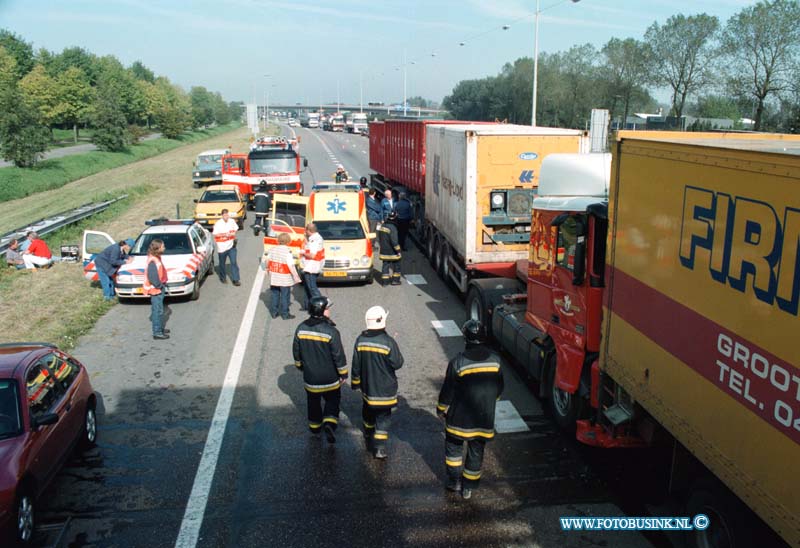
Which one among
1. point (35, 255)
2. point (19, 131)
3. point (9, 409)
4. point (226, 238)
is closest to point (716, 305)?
point (9, 409)

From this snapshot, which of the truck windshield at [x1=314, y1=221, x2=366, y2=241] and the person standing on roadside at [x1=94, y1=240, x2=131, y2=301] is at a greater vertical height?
the truck windshield at [x1=314, y1=221, x2=366, y2=241]

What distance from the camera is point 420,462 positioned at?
7.60 m

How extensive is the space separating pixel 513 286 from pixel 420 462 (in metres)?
4.68

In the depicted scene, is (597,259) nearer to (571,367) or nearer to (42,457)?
(571,367)

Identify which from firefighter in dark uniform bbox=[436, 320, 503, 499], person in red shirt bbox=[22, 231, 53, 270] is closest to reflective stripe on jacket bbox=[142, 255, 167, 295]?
firefighter in dark uniform bbox=[436, 320, 503, 499]

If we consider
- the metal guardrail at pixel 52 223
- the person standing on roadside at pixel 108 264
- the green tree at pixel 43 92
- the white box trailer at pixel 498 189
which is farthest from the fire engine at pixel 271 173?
the green tree at pixel 43 92

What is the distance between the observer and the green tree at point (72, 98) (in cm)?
6921

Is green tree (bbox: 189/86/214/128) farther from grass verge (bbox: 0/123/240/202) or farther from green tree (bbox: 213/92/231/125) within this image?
grass verge (bbox: 0/123/240/202)

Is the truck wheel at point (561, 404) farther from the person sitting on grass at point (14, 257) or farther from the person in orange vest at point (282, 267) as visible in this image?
the person sitting on grass at point (14, 257)

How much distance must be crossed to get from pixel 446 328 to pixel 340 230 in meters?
4.81

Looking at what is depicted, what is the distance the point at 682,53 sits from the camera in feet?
211

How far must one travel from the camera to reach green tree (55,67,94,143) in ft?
227

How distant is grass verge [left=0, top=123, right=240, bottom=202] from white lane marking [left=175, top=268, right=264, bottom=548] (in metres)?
38.0

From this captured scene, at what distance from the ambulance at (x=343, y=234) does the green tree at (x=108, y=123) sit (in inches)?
2012
